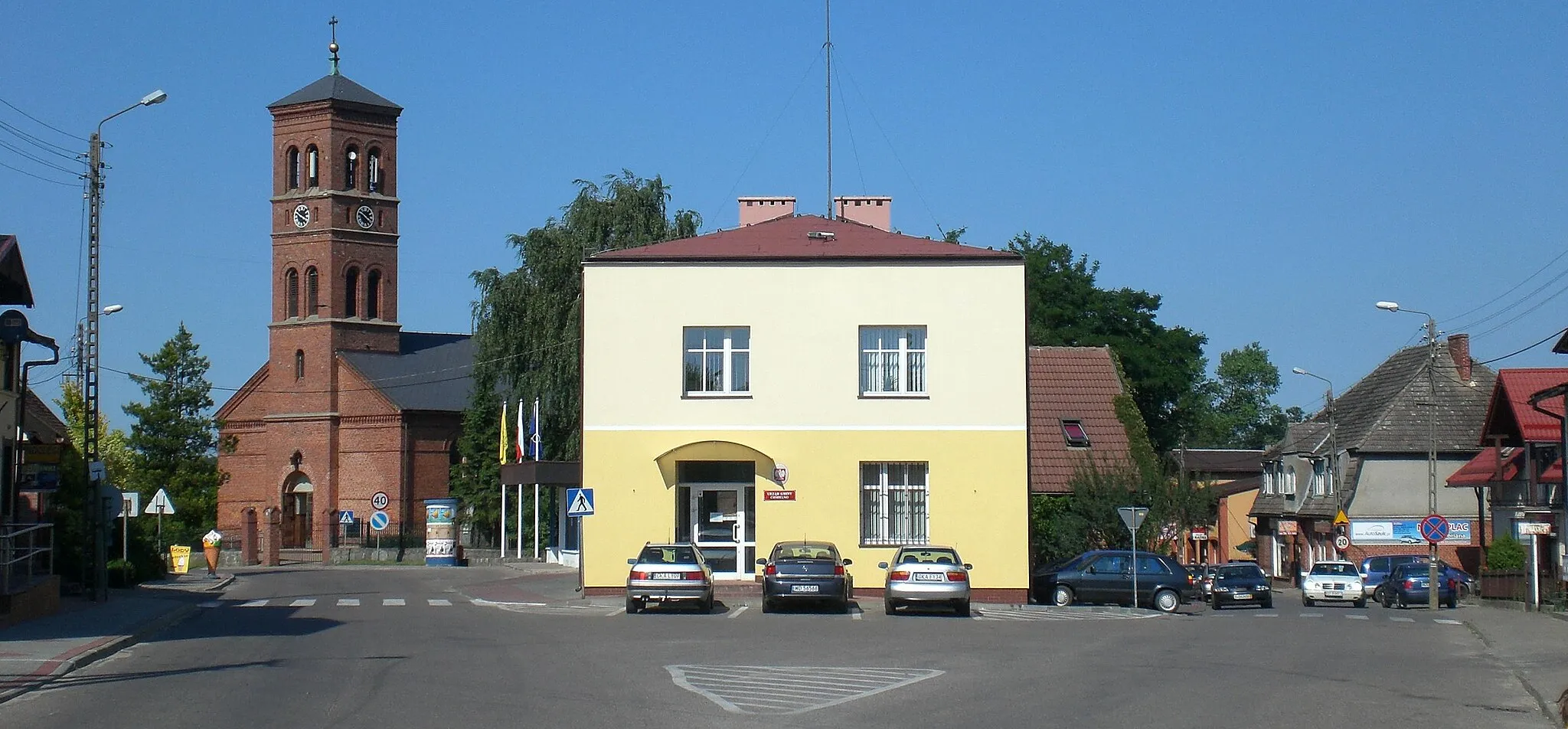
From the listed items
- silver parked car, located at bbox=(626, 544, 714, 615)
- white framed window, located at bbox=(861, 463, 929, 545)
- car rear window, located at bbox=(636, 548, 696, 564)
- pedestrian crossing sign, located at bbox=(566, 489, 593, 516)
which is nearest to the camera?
silver parked car, located at bbox=(626, 544, 714, 615)

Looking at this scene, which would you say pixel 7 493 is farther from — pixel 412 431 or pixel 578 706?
Answer: pixel 412 431

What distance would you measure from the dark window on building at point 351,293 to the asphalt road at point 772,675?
165 feet

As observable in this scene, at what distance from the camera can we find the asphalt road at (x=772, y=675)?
14000 mm

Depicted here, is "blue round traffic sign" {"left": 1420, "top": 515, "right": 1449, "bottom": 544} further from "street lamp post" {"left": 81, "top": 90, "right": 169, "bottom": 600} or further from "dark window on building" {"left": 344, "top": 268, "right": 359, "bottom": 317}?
"dark window on building" {"left": 344, "top": 268, "right": 359, "bottom": 317}

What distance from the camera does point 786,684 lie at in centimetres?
1645

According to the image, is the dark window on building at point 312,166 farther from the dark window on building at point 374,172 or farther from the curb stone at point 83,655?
the curb stone at point 83,655

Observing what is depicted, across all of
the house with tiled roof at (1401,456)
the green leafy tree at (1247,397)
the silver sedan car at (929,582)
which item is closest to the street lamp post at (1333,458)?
the house with tiled roof at (1401,456)

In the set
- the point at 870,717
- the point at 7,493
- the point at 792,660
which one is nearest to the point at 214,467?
the point at 7,493

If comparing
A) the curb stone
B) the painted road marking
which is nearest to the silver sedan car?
the painted road marking

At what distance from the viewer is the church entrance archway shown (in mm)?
76438

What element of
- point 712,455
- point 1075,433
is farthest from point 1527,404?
point 712,455

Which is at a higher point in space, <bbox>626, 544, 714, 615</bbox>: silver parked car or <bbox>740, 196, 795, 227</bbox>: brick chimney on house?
<bbox>740, 196, 795, 227</bbox>: brick chimney on house

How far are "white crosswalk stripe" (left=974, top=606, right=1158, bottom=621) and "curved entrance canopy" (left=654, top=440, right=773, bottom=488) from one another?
5599mm

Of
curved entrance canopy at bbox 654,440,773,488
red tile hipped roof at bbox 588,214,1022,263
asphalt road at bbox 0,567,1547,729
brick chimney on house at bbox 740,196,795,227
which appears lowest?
asphalt road at bbox 0,567,1547,729
